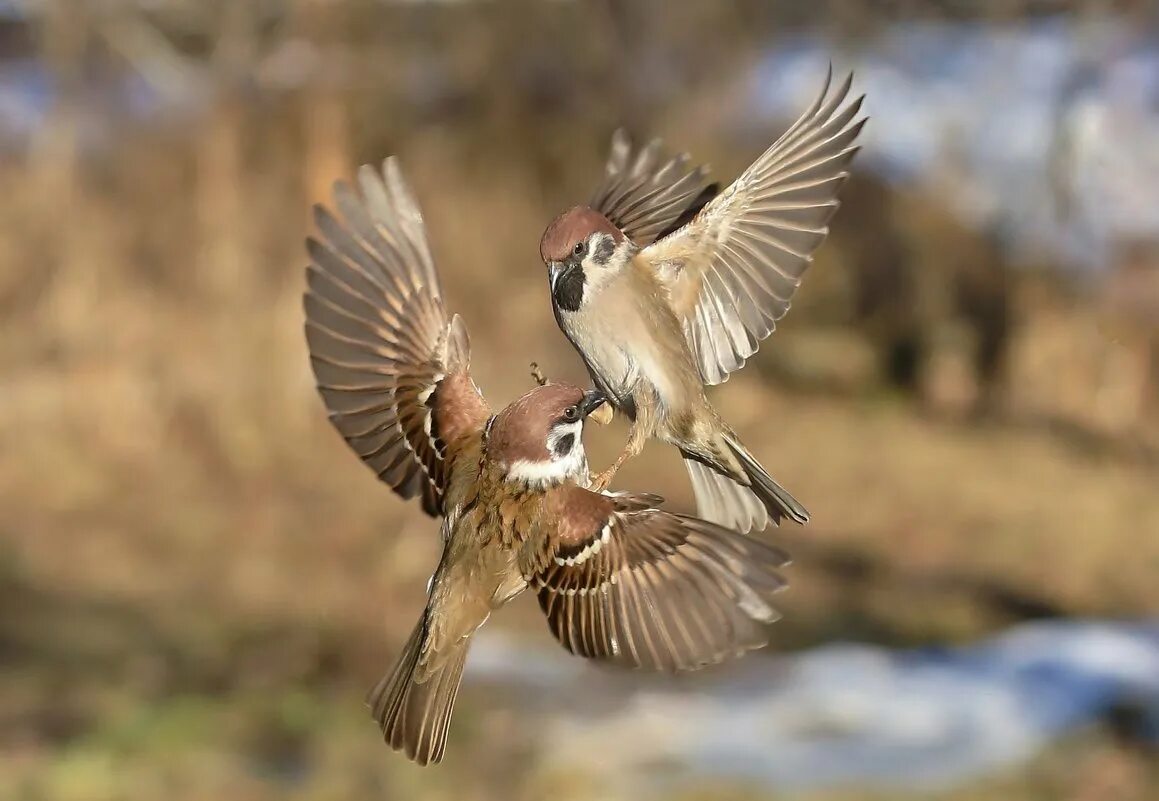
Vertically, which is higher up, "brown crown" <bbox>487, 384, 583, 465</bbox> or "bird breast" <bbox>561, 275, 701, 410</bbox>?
"bird breast" <bbox>561, 275, 701, 410</bbox>

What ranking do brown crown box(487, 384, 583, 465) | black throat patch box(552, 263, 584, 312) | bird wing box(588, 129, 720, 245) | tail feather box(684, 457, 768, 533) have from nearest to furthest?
1. brown crown box(487, 384, 583, 465)
2. black throat patch box(552, 263, 584, 312)
3. tail feather box(684, 457, 768, 533)
4. bird wing box(588, 129, 720, 245)

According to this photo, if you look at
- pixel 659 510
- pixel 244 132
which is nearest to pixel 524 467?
pixel 659 510

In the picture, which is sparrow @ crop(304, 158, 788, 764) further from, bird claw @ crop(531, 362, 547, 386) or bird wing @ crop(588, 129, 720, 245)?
bird wing @ crop(588, 129, 720, 245)

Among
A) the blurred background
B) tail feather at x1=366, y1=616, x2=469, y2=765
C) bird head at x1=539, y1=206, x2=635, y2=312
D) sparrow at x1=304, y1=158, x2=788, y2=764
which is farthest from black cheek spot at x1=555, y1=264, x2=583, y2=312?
the blurred background

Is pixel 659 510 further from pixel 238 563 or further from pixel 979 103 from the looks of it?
pixel 979 103

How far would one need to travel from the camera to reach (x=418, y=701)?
1174mm

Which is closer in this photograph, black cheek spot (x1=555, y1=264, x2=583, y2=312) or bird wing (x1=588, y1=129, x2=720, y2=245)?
black cheek spot (x1=555, y1=264, x2=583, y2=312)

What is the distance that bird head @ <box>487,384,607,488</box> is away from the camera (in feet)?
3.15

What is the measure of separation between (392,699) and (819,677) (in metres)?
6.01

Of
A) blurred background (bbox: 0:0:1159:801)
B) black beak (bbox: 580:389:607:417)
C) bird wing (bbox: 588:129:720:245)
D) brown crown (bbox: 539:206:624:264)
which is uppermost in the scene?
blurred background (bbox: 0:0:1159:801)

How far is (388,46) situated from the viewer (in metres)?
7.64

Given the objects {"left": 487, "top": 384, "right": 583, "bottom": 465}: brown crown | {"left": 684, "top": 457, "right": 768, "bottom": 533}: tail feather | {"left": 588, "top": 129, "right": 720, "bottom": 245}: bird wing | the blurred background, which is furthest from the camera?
the blurred background

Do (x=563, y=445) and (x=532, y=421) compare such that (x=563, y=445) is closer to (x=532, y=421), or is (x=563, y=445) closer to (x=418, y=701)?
(x=532, y=421)

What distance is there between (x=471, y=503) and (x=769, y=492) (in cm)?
25
